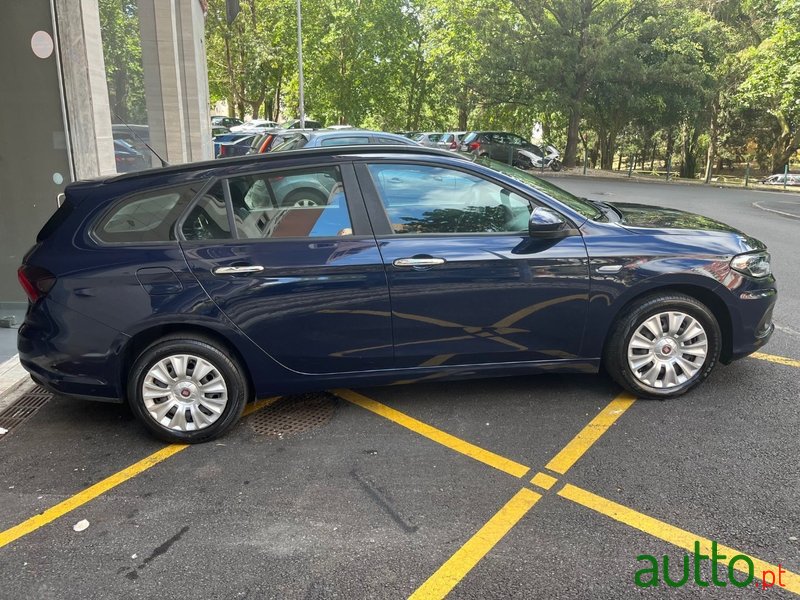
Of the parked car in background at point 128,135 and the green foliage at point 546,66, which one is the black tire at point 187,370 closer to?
the parked car in background at point 128,135

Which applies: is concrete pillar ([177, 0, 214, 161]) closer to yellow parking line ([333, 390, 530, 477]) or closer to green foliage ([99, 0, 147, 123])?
green foliage ([99, 0, 147, 123])

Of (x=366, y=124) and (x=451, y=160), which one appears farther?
(x=366, y=124)

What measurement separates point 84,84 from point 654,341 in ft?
18.7

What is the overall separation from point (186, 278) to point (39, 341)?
965 mm

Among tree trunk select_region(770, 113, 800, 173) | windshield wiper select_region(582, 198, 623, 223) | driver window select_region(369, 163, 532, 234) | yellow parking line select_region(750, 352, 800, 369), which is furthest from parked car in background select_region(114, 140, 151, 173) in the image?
tree trunk select_region(770, 113, 800, 173)

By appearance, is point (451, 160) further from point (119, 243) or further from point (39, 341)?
point (39, 341)

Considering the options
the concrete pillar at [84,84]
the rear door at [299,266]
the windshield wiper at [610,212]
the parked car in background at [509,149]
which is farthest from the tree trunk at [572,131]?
the rear door at [299,266]

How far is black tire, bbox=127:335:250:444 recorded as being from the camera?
3623 mm

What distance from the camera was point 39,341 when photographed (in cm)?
366

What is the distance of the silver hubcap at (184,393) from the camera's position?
3643mm

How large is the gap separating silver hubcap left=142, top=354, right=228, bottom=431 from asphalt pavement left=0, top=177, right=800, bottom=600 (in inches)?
7.5

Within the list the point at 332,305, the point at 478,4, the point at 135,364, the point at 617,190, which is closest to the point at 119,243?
the point at 135,364

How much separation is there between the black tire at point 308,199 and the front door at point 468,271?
0.27m

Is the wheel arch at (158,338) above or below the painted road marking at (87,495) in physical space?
above
